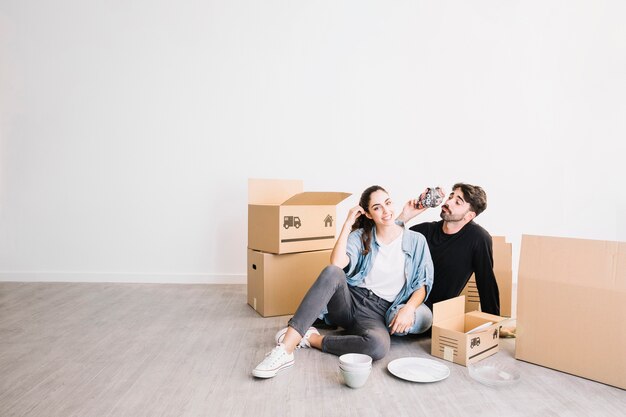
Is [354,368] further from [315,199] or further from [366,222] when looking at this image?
[315,199]

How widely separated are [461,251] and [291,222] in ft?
3.18

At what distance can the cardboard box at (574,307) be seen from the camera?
1.63m

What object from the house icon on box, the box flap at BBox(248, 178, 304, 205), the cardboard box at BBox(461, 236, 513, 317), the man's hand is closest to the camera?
the man's hand

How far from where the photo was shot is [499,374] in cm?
176

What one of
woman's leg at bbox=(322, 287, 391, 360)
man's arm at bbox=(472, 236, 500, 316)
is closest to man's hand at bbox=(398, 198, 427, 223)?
man's arm at bbox=(472, 236, 500, 316)

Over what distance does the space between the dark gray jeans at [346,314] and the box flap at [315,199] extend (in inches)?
26.7

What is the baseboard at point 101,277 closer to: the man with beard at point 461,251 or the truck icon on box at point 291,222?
the truck icon on box at point 291,222

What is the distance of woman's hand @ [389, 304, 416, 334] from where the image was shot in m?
1.98

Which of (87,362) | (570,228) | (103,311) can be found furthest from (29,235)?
(570,228)

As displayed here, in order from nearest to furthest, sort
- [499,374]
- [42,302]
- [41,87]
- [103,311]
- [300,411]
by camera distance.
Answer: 1. [300,411]
2. [499,374]
3. [103,311]
4. [42,302]
5. [41,87]

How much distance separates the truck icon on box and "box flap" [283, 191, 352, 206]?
0.32 feet

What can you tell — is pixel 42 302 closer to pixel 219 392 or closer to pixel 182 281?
pixel 182 281

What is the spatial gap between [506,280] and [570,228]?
1.26m

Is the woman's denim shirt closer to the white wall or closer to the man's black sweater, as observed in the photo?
the man's black sweater
